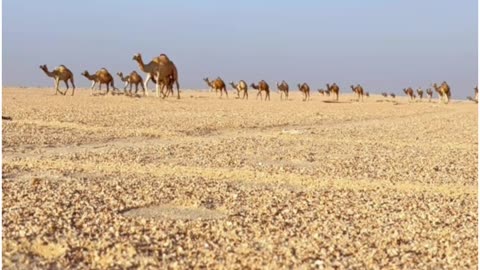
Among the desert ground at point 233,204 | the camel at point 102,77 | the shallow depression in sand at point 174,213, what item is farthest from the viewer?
the camel at point 102,77

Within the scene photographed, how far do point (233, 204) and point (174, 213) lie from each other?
66cm

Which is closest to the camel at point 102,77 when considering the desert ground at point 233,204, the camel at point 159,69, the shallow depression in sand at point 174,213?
the camel at point 159,69

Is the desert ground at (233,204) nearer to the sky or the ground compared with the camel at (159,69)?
nearer to the ground

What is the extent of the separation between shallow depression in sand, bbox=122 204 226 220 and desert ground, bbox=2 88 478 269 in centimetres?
2

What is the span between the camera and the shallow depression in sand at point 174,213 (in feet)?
18.4

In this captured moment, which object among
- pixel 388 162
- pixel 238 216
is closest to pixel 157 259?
pixel 238 216

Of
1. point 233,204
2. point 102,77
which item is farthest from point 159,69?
point 233,204

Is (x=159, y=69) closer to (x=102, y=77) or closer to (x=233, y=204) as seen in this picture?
(x=102, y=77)

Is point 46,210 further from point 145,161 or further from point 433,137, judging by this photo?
point 433,137

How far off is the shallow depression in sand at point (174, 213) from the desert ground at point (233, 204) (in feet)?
0.05

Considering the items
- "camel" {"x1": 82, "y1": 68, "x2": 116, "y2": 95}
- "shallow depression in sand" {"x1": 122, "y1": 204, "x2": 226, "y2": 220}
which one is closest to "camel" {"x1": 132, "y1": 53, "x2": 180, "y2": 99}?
"camel" {"x1": 82, "y1": 68, "x2": 116, "y2": 95}

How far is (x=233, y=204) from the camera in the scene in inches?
245

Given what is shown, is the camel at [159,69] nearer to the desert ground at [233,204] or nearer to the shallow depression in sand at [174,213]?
the desert ground at [233,204]

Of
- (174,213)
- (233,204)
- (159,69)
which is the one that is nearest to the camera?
(174,213)
